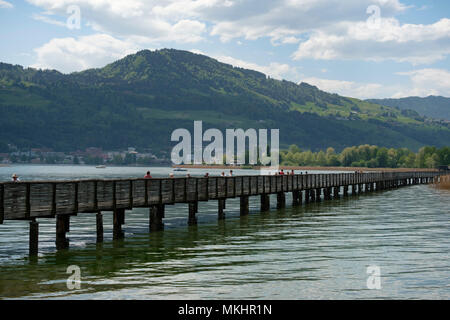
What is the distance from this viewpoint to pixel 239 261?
27109 mm

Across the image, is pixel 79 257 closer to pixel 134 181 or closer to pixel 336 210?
pixel 134 181

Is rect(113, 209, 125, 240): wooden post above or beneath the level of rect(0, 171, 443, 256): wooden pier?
beneath

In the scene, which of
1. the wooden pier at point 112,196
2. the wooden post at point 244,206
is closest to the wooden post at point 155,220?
the wooden pier at point 112,196

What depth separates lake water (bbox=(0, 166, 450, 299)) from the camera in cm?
2106

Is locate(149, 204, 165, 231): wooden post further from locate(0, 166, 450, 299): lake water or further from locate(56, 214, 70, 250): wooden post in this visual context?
locate(56, 214, 70, 250): wooden post

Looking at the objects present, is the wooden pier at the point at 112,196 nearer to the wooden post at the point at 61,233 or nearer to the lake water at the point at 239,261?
the wooden post at the point at 61,233

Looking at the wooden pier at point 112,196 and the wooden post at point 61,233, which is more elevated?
the wooden pier at point 112,196

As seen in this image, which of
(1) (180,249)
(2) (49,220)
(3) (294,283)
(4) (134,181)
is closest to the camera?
(3) (294,283)

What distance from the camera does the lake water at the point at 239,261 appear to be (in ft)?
69.1

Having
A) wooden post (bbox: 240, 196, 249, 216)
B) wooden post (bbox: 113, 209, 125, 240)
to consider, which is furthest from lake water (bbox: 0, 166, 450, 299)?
wooden post (bbox: 240, 196, 249, 216)

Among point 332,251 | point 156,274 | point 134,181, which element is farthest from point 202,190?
point 156,274

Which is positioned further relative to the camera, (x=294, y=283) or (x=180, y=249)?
(x=180, y=249)

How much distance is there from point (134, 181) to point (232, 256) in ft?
35.1
